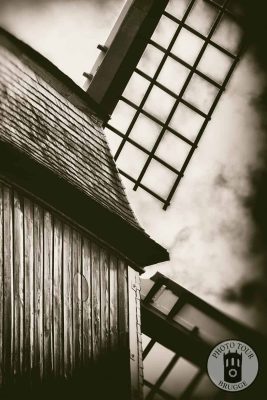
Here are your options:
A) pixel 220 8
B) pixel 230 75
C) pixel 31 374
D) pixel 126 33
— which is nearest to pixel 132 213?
pixel 31 374

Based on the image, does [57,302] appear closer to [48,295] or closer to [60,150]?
[48,295]

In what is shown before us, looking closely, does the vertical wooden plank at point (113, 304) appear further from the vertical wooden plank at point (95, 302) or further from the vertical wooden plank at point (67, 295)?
the vertical wooden plank at point (67, 295)

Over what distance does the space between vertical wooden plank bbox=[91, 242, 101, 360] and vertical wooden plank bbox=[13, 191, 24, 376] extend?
0.97m

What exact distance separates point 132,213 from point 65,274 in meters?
1.35

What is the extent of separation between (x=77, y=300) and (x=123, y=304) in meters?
0.65

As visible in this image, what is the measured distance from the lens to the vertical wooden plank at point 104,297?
19.7 ft

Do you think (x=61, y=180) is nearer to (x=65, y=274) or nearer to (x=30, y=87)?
(x=65, y=274)

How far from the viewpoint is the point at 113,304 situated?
6.24 m

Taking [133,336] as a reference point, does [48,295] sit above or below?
above

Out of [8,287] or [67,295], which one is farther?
[67,295]

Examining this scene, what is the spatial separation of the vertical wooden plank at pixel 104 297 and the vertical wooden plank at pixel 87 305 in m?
0.17

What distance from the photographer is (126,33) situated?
8.95 m

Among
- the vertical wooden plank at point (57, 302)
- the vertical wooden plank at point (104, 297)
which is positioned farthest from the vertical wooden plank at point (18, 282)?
the vertical wooden plank at point (104, 297)

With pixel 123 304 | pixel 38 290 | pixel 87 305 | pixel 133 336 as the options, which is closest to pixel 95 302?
pixel 87 305
